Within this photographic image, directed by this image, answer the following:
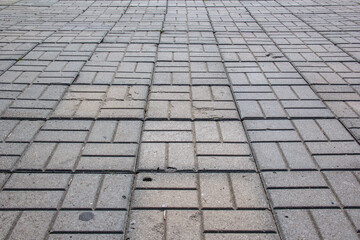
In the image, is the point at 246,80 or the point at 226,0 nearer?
the point at 246,80

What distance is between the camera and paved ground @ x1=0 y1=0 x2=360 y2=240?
6.27 feet

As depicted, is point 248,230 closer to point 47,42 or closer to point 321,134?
point 321,134

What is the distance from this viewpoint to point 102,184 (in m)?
2.15

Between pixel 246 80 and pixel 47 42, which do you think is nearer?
pixel 246 80

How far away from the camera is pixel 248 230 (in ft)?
6.00

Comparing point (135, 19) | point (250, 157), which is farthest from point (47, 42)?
point (250, 157)

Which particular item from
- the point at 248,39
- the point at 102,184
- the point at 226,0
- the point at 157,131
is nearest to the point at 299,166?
the point at 157,131

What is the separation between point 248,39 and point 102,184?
3.76 m

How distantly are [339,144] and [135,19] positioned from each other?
4.64 m

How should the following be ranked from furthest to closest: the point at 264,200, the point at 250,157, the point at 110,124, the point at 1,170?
1. the point at 110,124
2. the point at 250,157
3. the point at 1,170
4. the point at 264,200

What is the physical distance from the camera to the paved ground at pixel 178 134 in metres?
1.91

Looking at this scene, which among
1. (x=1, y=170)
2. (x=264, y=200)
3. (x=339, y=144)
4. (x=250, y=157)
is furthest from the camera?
(x=339, y=144)

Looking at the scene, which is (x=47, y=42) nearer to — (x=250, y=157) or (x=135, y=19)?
(x=135, y=19)

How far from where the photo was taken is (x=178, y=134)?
8.84ft
